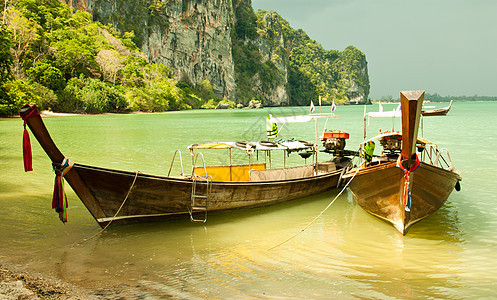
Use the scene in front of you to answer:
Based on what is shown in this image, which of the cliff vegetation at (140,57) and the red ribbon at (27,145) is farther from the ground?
the cliff vegetation at (140,57)

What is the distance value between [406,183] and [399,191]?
0.34 meters

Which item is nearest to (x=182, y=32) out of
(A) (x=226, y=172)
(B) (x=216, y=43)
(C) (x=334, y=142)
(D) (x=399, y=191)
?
(B) (x=216, y=43)

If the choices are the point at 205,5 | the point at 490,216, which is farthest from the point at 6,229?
the point at 205,5

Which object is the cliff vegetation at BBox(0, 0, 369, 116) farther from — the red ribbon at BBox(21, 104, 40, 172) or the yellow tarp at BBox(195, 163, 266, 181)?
the red ribbon at BBox(21, 104, 40, 172)

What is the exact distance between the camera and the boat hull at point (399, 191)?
7590mm

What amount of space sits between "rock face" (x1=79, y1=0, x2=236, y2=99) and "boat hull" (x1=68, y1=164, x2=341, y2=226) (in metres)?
83.2

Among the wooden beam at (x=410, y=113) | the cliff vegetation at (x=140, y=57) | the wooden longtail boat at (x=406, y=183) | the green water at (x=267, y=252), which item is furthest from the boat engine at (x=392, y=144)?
the cliff vegetation at (x=140, y=57)

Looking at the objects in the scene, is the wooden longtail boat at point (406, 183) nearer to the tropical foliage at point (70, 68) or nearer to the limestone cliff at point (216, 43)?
the tropical foliage at point (70, 68)

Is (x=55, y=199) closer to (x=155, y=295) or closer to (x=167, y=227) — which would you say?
(x=167, y=227)

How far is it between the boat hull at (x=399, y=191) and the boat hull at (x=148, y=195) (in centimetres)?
245

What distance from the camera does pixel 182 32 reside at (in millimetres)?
104938

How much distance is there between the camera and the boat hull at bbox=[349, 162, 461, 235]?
7.59 meters

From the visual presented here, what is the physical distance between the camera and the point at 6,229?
7766 mm

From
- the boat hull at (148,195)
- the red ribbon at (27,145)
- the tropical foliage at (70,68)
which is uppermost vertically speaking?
the tropical foliage at (70,68)
